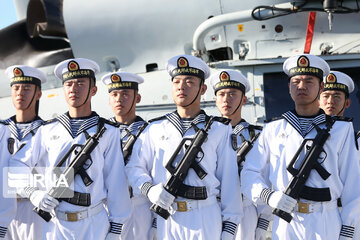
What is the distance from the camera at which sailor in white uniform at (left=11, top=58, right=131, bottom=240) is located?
341 centimetres

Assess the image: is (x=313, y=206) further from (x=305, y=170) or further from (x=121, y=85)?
(x=121, y=85)

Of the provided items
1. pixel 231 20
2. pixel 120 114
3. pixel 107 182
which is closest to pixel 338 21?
pixel 231 20

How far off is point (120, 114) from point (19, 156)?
168cm

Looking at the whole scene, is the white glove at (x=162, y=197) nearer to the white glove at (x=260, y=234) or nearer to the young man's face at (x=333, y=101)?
the white glove at (x=260, y=234)

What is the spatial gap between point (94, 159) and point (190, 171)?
75 centimetres

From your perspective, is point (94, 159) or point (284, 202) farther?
point (94, 159)

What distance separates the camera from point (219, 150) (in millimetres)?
3561

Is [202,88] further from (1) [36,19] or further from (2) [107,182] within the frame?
(1) [36,19]

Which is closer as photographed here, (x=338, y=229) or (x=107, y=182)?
(x=338, y=229)

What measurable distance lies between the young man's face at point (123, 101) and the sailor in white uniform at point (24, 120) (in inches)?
32.8

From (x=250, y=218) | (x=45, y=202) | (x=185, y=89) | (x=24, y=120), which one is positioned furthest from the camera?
(x=24, y=120)

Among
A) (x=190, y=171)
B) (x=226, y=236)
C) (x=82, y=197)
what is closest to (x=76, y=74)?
(x=82, y=197)

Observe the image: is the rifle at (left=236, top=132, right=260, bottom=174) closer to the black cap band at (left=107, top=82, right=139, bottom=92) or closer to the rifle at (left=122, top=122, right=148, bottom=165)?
the rifle at (left=122, top=122, right=148, bottom=165)

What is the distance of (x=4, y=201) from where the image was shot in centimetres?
393
